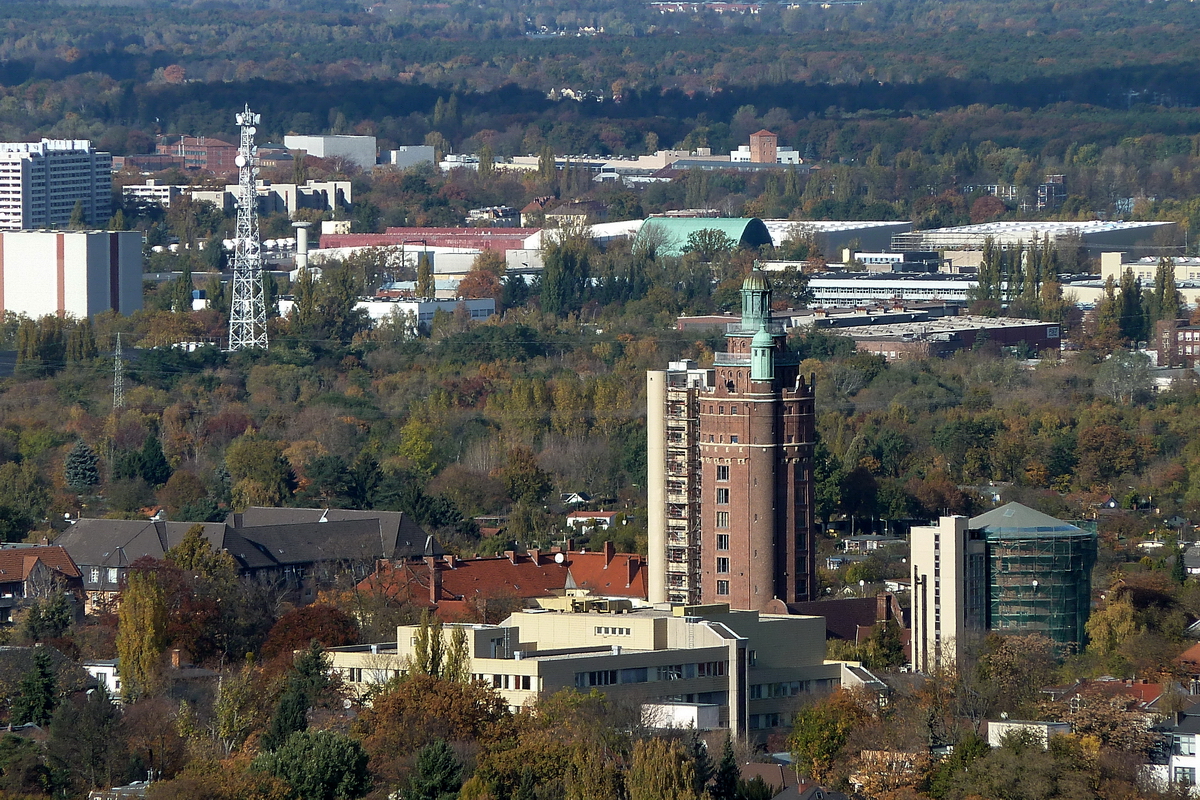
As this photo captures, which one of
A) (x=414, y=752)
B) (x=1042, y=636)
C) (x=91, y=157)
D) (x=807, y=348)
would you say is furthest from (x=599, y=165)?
(x=414, y=752)

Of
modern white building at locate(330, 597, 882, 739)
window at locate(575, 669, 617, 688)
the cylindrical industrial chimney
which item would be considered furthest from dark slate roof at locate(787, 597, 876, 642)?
the cylindrical industrial chimney

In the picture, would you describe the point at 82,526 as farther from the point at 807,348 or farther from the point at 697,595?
the point at 807,348

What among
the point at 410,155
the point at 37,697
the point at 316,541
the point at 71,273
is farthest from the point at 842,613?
the point at 410,155

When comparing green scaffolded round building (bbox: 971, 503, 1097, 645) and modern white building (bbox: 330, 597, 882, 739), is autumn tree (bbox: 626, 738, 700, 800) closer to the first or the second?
modern white building (bbox: 330, 597, 882, 739)

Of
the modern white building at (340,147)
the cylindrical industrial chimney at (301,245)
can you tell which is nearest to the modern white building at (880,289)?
the cylindrical industrial chimney at (301,245)

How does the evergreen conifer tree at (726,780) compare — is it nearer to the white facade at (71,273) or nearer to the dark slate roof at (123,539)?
the dark slate roof at (123,539)

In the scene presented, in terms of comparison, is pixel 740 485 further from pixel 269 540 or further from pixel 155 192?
pixel 155 192
